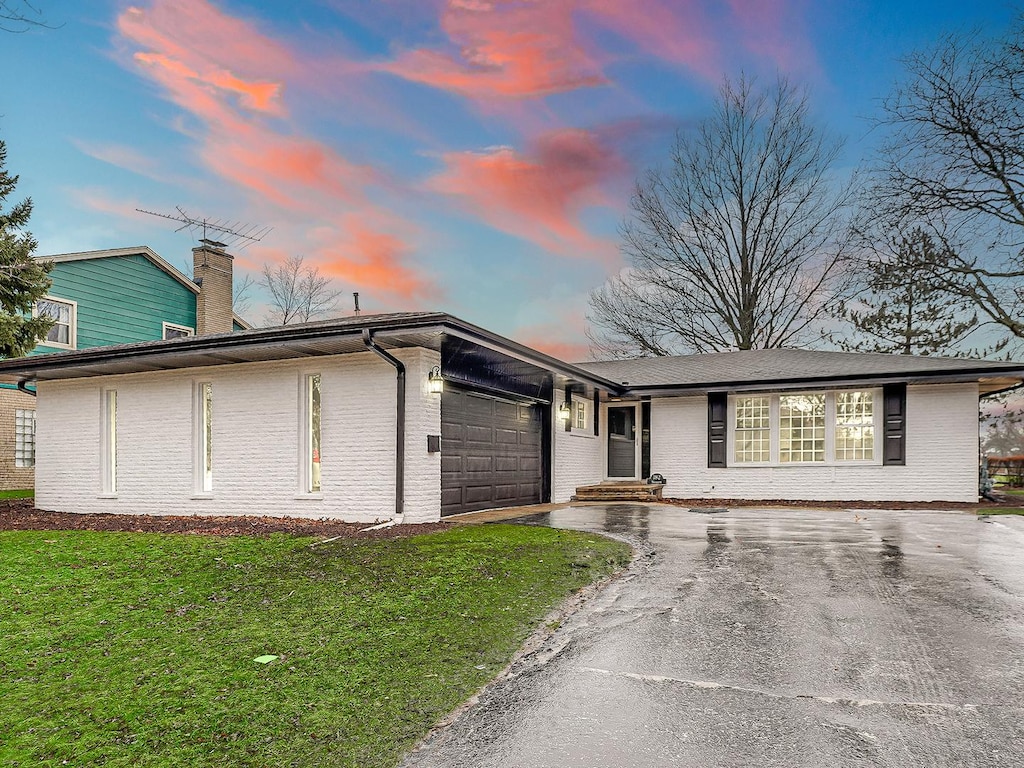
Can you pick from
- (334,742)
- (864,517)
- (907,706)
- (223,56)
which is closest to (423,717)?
(334,742)

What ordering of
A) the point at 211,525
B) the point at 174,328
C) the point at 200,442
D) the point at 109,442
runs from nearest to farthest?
the point at 211,525 → the point at 200,442 → the point at 109,442 → the point at 174,328

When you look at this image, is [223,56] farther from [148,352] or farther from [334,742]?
[334,742]

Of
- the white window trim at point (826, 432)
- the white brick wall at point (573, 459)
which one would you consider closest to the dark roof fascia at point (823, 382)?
the white window trim at point (826, 432)

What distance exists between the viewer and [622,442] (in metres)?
17.6

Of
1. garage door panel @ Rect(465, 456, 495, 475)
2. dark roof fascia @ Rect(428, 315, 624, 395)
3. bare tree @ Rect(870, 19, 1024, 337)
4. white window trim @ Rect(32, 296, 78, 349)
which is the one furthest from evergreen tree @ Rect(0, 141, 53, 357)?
bare tree @ Rect(870, 19, 1024, 337)

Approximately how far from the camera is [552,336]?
94.2 ft

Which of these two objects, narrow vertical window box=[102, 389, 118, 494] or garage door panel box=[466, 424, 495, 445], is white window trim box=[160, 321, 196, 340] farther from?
garage door panel box=[466, 424, 495, 445]

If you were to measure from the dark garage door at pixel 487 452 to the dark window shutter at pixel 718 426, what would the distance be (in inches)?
179

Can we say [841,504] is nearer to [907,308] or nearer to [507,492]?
[507,492]

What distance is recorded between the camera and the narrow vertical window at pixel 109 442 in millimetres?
12953

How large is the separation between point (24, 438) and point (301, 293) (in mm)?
19594

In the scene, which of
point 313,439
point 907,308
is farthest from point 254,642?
point 907,308

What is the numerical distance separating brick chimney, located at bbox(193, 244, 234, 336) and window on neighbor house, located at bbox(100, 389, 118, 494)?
9361 millimetres

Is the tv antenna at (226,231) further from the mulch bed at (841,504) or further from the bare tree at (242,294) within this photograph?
the mulch bed at (841,504)
